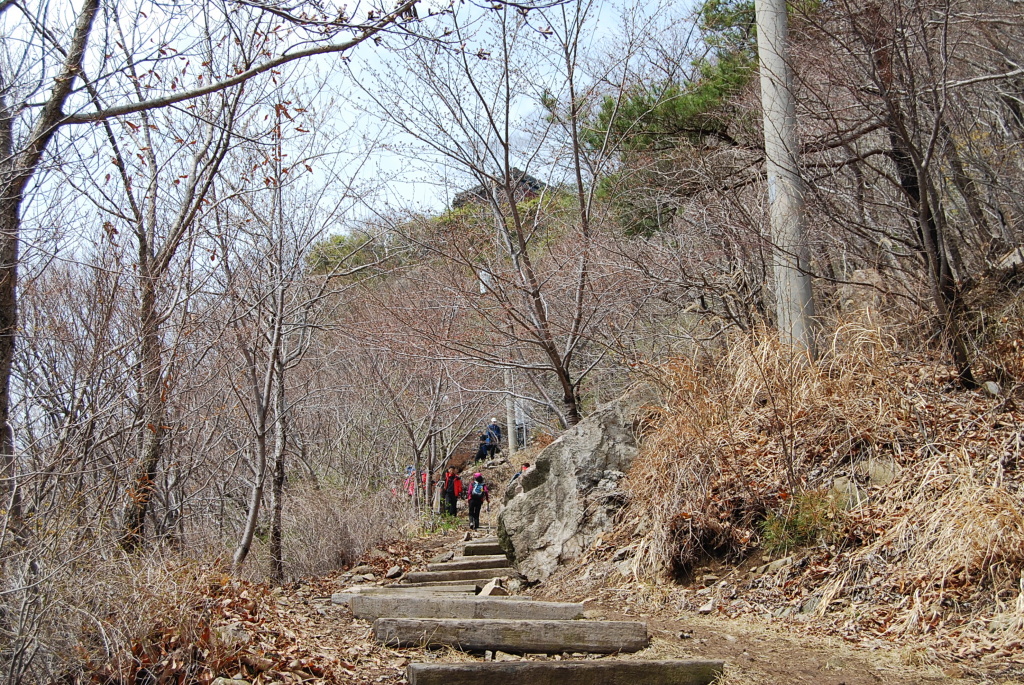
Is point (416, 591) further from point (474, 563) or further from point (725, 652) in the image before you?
point (725, 652)

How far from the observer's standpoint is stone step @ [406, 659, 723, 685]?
14.7ft

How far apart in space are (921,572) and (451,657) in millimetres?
3232

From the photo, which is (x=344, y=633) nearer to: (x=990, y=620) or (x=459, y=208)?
(x=990, y=620)

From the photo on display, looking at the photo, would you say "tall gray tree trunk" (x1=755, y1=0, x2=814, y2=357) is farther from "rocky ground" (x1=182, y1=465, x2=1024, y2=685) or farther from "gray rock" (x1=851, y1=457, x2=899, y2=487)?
"rocky ground" (x1=182, y1=465, x2=1024, y2=685)

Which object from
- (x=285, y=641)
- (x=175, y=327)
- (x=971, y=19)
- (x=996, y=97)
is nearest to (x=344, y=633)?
(x=285, y=641)

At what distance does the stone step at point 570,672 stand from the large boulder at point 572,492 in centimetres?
346

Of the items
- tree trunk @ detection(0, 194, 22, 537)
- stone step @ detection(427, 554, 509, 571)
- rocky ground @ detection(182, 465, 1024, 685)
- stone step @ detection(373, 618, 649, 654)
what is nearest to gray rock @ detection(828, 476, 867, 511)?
rocky ground @ detection(182, 465, 1024, 685)

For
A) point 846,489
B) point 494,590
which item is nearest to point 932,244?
point 846,489

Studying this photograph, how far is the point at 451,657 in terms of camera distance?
5.26m

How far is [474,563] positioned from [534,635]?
4597mm

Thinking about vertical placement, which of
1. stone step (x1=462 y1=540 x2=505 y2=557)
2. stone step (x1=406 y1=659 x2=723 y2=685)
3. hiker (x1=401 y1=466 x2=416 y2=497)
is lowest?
stone step (x1=462 y1=540 x2=505 y2=557)

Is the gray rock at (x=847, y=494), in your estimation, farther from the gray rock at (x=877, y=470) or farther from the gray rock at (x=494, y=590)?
the gray rock at (x=494, y=590)

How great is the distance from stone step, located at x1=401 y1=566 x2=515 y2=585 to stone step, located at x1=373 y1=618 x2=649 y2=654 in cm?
380

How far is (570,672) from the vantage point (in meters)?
4.62
